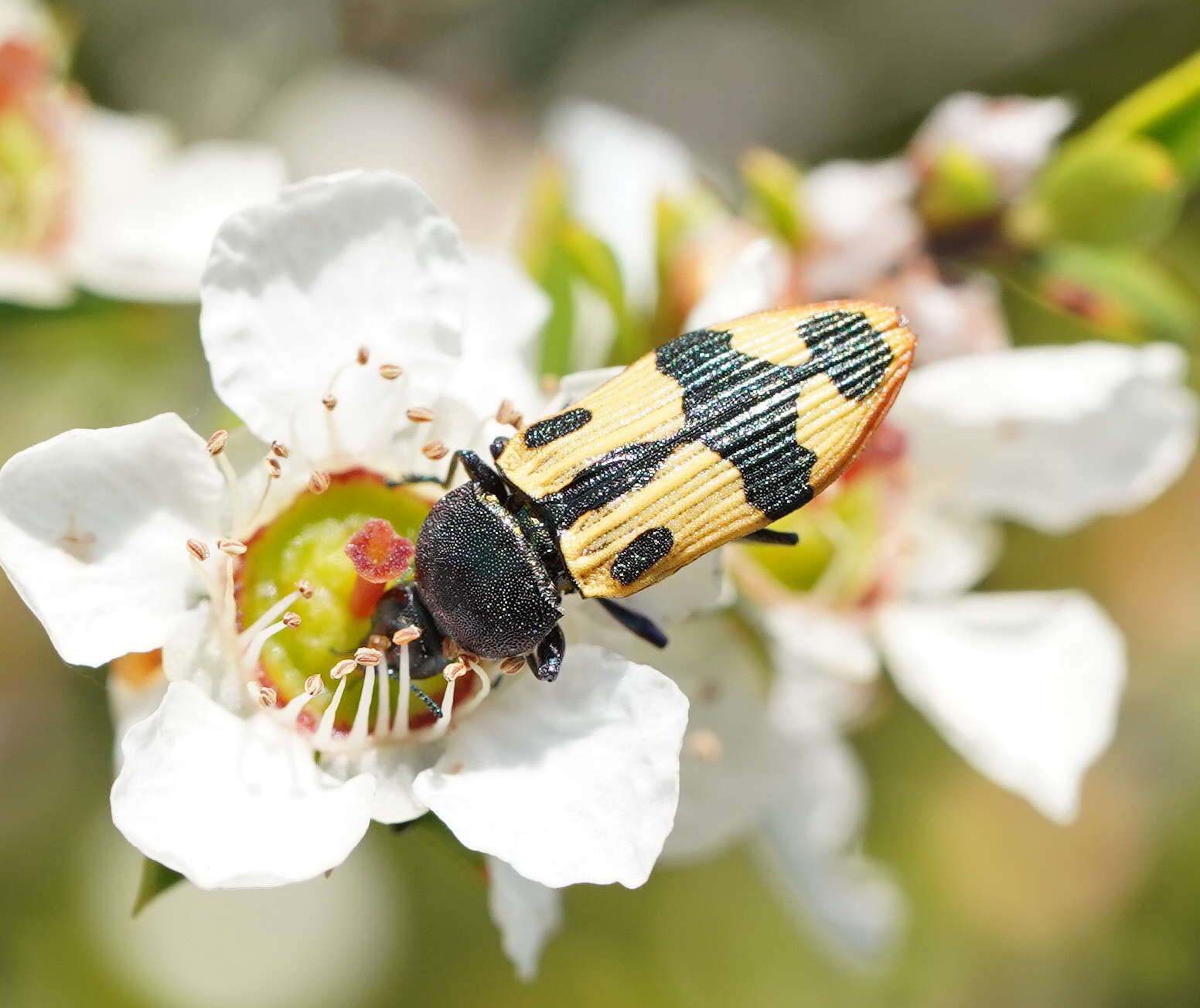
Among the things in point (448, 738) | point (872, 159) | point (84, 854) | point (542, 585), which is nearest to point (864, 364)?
point (542, 585)

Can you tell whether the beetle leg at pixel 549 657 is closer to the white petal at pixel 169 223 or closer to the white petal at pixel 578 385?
the white petal at pixel 578 385

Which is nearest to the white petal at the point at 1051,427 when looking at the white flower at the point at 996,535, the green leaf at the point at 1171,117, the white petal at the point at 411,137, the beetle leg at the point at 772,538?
the white flower at the point at 996,535

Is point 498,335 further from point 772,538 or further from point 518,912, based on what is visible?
point 518,912

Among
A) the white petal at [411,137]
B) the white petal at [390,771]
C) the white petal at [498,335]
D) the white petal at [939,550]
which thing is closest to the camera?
the white petal at [390,771]

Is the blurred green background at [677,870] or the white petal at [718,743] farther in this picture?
the blurred green background at [677,870]

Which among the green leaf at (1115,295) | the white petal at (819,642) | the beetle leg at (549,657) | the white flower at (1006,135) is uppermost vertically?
the white flower at (1006,135)

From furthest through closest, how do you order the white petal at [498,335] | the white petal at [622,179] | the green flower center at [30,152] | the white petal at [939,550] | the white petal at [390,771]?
the white petal at [622,179]
the green flower center at [30,152]
the white petal at [939,550]
the white petal at [498,335]
the white petal at [390,771]

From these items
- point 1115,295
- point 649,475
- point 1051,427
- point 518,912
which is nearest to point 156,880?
point 518,912
